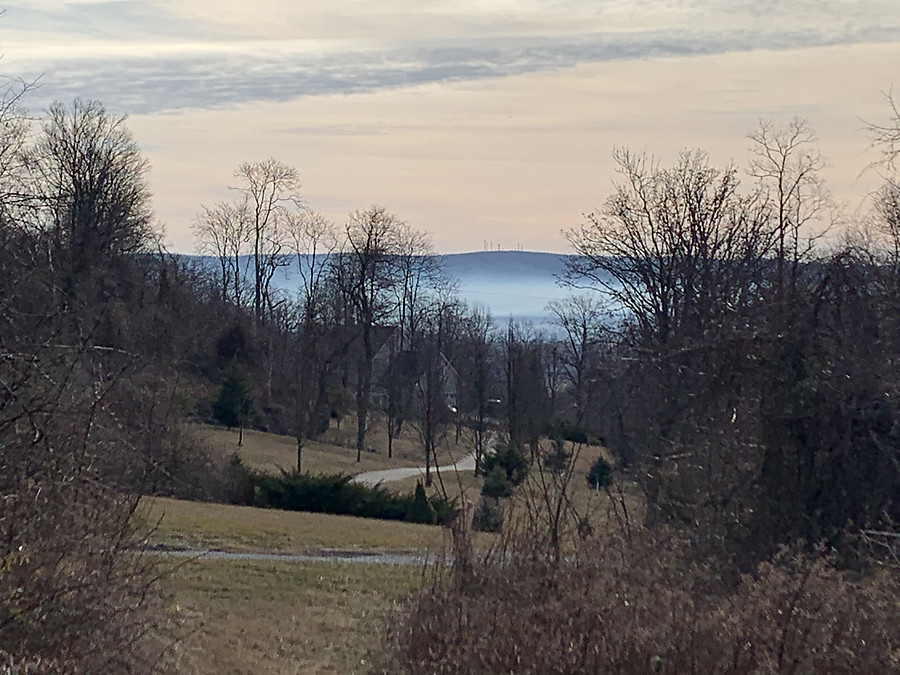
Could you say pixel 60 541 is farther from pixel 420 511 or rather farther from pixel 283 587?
pixel 420 511

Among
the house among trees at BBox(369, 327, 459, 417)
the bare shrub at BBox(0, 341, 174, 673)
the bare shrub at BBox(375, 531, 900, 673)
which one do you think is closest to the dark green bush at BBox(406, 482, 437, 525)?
the bare shrub at BBox(0, 341, 174, 673)

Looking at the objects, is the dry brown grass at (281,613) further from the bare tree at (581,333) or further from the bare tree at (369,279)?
the bare tree at (369,279)

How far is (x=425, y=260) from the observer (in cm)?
6550

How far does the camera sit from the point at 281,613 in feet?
42.0

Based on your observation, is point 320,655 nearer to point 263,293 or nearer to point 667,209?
point 667,209

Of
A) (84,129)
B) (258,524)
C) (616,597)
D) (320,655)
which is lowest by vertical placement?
(258,524)

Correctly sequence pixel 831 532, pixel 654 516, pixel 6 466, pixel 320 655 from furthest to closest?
pixel 654 516 < pixel 831 532 < pixel 320 655 < pixel 6 466

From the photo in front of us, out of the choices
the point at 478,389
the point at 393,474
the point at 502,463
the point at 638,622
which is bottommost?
the point at 393,474

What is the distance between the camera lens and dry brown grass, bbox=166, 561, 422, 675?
32.6ft

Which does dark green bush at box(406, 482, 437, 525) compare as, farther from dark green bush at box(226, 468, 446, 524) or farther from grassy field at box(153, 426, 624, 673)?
grassy field at box(153, 426, 624, 673)

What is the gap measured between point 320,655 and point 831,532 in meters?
5.74

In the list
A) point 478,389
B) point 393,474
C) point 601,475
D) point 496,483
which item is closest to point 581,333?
point 478,389

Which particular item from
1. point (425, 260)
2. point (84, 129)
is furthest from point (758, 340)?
point (425, 260)

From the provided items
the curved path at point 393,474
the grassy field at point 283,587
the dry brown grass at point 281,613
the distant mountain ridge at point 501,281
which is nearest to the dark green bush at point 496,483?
the grassy field at point 283,587
